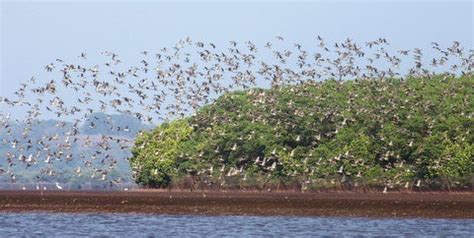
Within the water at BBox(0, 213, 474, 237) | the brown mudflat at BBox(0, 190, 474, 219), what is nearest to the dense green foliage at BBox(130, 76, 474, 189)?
the brown mudflat at BBox(0, 190, 474, 219)

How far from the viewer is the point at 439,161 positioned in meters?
167

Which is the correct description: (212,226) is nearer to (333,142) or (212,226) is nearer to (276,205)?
(276,205)

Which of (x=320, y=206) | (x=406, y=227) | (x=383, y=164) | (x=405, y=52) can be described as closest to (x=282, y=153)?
(x=383, y=164)

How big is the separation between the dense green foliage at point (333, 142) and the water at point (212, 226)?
59413 mm

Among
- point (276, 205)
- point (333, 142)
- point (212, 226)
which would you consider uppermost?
point (333, 142)

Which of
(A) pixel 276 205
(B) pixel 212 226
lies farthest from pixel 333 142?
(B) pixel 212 226

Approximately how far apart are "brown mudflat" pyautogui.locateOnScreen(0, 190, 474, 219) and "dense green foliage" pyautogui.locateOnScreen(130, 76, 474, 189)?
981 centimetres

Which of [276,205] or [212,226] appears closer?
[212,226]

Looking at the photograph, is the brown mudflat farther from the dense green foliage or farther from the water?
the dense green foliage

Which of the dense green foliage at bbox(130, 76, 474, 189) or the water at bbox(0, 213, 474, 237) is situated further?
the dense green foliage at bbox(130, 76, 474, 189)

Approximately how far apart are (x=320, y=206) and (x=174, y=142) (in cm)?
6699

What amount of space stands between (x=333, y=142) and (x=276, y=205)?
4652cm

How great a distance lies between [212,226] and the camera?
328 feet

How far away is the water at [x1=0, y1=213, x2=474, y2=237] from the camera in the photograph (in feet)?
300
